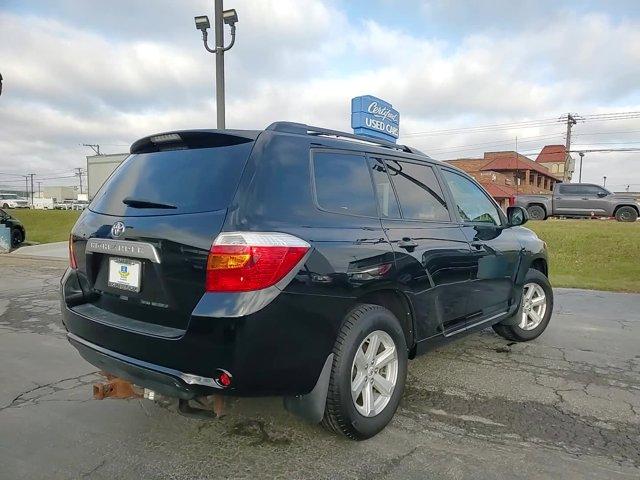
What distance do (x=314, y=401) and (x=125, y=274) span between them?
1.27 metres

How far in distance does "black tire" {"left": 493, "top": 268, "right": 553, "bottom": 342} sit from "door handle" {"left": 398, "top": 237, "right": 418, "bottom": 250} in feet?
7.32

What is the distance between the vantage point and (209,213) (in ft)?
8.14

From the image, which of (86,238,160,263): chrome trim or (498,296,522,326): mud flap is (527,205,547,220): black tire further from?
Result: (86,238,160,263): chrome trim

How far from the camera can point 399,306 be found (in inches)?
129

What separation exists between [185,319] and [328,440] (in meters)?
1.22

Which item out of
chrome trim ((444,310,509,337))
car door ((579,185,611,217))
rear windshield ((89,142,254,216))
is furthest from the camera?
car door ((579,185,611,217))

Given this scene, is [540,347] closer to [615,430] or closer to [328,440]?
[615,430]

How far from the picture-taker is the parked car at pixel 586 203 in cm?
1928

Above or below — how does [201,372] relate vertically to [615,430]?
above

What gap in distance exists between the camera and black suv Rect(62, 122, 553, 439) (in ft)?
7.79

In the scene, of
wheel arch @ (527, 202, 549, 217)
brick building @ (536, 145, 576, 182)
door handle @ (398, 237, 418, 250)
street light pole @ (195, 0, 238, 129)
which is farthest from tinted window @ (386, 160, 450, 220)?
brick building @ (536, 145, 576, 182)

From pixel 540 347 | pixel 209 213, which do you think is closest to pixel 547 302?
pixel 540 347

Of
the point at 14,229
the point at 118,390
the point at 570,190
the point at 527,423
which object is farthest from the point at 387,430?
the point at 570,190

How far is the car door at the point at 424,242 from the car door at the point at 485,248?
171mm
